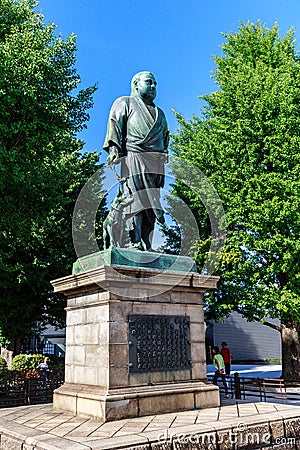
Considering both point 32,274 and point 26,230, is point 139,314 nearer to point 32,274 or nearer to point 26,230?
point 26,230

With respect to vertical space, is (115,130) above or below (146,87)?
below

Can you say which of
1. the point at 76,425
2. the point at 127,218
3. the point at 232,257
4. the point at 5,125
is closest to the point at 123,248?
the point at 127,218

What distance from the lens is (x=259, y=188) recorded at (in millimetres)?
17141

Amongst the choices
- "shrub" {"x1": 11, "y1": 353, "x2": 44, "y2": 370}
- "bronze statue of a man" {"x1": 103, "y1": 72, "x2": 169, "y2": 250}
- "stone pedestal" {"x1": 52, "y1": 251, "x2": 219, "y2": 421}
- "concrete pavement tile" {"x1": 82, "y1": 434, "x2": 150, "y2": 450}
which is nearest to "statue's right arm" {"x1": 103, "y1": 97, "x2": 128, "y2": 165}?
"bronze statue of a man" {"x1": 103, "y1": 72, "x2": 169, "y2": 250}

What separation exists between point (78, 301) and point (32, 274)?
13007 millimetres

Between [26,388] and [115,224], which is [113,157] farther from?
[26,388]

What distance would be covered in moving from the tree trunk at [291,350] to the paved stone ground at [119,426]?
38.3 feet

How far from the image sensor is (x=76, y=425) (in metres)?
6.16

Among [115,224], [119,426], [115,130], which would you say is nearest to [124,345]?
[119,426]

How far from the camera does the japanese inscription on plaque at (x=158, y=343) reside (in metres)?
6.91

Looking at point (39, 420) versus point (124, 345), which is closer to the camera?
point (39, 420)

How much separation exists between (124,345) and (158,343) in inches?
24.8

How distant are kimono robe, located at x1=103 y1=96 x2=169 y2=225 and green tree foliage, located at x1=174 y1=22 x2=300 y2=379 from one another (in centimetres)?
937

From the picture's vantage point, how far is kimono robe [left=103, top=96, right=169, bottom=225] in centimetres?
796
